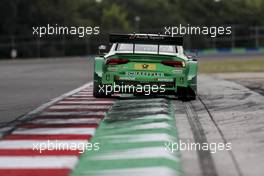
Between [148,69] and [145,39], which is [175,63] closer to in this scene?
[148,69]

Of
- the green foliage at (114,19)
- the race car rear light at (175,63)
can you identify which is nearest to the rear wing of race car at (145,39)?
the race car rear light at (175,63)

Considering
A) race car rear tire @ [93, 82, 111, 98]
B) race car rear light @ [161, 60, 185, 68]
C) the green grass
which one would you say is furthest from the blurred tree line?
race car rear light @ [161, 60, 185, 68]

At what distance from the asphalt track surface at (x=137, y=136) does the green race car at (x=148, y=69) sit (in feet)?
1.03

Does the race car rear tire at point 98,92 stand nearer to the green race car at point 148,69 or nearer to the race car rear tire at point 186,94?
the green race car at point 148,69

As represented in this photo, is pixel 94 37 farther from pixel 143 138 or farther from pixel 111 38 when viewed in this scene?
pixel 143 138

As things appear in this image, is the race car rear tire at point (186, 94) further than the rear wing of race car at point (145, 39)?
Yes

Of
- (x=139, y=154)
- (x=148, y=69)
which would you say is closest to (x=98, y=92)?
(x=148, y=69)

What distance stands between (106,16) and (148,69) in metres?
70.3

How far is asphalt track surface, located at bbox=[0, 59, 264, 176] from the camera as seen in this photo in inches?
239

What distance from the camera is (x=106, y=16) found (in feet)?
269

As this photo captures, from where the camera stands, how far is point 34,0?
69812mm

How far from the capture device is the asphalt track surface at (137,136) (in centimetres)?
606

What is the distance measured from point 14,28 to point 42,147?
6112 cm

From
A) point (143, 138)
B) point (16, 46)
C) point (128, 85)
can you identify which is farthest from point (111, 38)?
point (16, 46)
